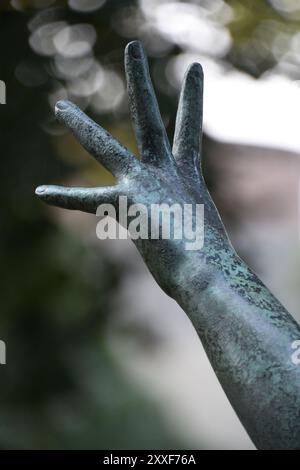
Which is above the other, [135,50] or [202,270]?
[135,50]

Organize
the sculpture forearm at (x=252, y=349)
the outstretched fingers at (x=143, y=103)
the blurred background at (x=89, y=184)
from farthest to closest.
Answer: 1. the blurred background at (x=89, y=184)
2. the outstretched fingers at (x=143, y=103)
3. the sculpture forearm at (x=252, y=349)

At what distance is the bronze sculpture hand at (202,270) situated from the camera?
1.17 metres

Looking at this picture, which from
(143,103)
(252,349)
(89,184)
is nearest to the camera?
(252,349)

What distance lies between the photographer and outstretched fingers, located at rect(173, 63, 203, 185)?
1.38 meters

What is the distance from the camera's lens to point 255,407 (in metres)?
1.17

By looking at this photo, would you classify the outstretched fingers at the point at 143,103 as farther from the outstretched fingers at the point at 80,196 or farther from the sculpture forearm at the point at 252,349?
the sculpture forearm at the point at 252,349

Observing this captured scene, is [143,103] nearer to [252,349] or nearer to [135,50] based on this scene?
[135,50]

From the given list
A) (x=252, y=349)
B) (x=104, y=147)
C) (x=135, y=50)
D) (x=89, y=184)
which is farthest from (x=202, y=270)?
(x=89, y=184)

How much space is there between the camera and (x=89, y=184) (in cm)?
297

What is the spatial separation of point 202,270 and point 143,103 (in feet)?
0.89

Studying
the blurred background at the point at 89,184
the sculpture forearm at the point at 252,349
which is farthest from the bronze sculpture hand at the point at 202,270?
the blurred background at the point at 89,184

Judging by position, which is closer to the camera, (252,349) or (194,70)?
(252,349)

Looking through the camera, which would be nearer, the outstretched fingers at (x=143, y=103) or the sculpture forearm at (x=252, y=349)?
the sculpture forearm at (x=252, y=349)

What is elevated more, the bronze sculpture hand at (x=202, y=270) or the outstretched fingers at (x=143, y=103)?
the outstretched fingers at (x=143, y=103)
